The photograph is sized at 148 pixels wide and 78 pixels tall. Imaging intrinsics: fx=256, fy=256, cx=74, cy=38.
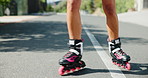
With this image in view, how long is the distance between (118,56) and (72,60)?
596mm

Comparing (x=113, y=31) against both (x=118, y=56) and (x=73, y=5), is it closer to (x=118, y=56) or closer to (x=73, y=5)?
(x=118, y=56)

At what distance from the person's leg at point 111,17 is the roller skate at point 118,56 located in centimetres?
9

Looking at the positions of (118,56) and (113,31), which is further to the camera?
(113,31)

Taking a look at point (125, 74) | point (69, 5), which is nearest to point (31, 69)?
point (69, 5)

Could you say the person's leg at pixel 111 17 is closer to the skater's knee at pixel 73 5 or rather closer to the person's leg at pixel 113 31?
the person's leg at pixel 113 31

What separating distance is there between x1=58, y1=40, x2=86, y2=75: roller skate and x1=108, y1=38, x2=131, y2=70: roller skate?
0.45 metres

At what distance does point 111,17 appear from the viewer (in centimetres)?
325

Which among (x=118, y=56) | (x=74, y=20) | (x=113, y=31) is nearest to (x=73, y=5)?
(x=74, y=20)

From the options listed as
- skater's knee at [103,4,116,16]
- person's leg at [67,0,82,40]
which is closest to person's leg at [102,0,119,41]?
skater's knee at [103,4,116,16]

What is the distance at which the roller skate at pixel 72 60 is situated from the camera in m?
2.84

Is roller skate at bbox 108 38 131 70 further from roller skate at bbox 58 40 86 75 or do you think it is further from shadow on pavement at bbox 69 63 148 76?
roller skate at bbox 58 40 86 75

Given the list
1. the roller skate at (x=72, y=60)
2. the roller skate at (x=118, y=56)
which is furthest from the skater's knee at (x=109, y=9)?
the roller skate at (x=72, y=60)

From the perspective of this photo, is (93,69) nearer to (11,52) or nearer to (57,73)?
(57,73)

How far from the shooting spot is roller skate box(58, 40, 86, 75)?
2.84 meters
